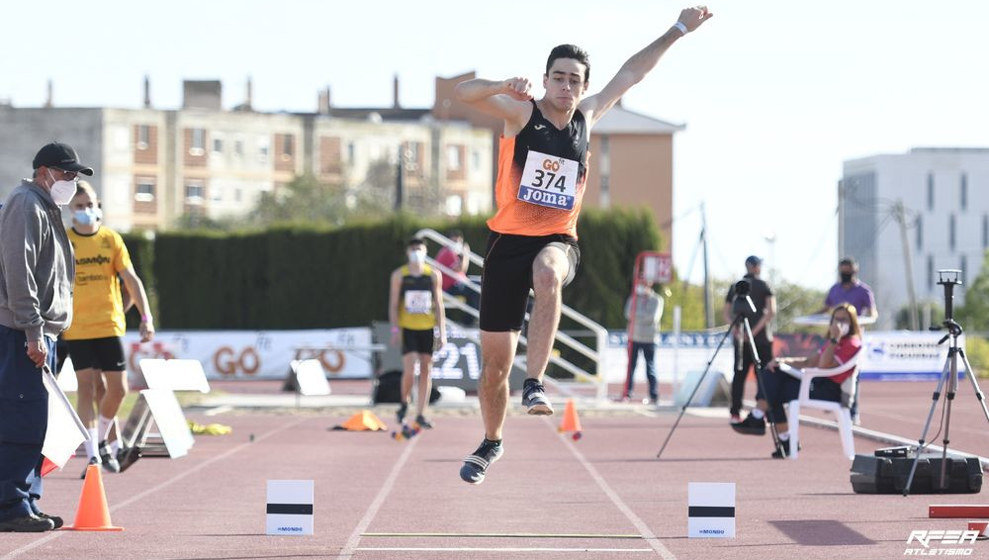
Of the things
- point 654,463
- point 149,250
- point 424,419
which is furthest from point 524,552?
point 149,250

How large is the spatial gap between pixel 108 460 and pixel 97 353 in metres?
1.07

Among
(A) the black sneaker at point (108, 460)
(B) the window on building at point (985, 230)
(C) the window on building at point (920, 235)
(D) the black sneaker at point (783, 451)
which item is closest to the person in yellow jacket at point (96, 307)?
(A) the black sneaker at point (108, 460)

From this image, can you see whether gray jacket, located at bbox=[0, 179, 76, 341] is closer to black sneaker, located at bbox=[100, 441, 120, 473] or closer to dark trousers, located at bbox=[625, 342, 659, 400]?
black sneaker, located at bbox=[100, 441, 120, 473]

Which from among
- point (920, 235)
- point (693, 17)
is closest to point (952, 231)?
point (920, 235)

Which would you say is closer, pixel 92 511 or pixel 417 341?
pixel 92 511

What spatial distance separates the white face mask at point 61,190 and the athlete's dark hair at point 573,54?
3073mm

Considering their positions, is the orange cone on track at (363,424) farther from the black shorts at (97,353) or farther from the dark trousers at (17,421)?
the dark trousers at (17,421)

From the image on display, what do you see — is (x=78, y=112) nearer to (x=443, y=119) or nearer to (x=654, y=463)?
(x=443, y=119)

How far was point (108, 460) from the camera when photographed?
14281 millimetres

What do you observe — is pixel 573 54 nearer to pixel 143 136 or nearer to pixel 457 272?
pixel 457 272

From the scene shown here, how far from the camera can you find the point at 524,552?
9.34 meters


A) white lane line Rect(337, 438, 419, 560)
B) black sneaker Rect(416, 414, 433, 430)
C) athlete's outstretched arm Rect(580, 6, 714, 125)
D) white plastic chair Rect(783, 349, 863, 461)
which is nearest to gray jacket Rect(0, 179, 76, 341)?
white lane line Rect(337, 438, 419, 560)

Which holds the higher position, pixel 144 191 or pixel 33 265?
pixel 144 191

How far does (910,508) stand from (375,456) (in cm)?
648
